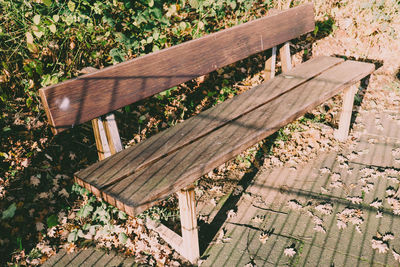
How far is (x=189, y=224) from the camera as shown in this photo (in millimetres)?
2094

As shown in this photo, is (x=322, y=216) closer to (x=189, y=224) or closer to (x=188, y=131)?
(x=189, y=224)

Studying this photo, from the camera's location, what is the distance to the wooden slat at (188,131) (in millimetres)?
1979

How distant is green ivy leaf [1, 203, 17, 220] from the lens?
2.59m

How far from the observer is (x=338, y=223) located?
2.51 m

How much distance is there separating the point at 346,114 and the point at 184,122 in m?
1.75

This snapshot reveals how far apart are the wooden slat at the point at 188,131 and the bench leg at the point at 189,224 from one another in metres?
0.29

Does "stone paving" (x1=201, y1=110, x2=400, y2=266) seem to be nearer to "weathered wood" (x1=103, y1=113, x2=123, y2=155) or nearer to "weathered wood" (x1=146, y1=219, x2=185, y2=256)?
"weathered wood" (x1=146, y1=219, x2=185, y2=256)

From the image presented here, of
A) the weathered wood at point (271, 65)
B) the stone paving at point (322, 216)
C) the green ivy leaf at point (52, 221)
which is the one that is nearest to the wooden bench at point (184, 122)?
the weathered wood at point (271, 65)

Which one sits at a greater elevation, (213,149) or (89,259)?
(213,149)

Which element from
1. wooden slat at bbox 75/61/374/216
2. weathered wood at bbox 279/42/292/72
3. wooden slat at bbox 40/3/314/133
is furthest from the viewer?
weathered wood at bbox 279/42/292/72

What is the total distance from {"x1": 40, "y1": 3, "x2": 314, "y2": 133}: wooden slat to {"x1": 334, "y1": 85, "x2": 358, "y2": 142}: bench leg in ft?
2.67

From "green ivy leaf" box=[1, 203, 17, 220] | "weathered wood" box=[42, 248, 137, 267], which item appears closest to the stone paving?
"weathered wood" box=[42, 248, 137, 267]

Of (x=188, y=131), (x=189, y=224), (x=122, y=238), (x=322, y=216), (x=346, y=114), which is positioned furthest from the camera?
(x=346, y=114)

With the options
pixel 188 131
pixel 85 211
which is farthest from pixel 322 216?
pixel 85 211
